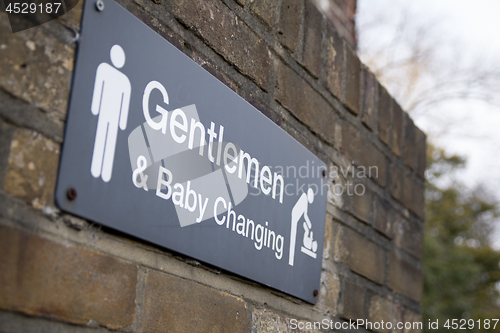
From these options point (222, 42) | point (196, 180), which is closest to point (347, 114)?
point (222, 42)

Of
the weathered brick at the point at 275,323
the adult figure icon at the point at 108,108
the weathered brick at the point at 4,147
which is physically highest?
the adult figure icon at the point at 108,108

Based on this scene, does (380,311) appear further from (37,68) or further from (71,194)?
(37,68)

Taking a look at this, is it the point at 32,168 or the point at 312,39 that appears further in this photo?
the point at 312,39

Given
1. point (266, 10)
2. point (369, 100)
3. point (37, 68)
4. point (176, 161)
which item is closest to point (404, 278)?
point (369, 100)

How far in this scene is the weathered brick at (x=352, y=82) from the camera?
157cm

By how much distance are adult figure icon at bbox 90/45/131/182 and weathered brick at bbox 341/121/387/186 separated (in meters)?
0.89

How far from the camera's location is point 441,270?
29.5ft

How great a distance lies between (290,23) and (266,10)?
0.11 m

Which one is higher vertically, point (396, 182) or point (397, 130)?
point (397, 130)

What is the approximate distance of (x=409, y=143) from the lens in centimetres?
197

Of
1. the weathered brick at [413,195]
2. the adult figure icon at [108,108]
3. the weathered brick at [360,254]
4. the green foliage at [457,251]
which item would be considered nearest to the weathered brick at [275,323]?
the weathered brick at [360,254]

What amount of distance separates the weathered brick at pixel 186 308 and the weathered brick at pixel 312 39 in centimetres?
71

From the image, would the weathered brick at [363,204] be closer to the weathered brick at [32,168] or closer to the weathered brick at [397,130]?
the weathered brick at [397,130]

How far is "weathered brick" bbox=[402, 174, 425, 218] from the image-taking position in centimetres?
189
